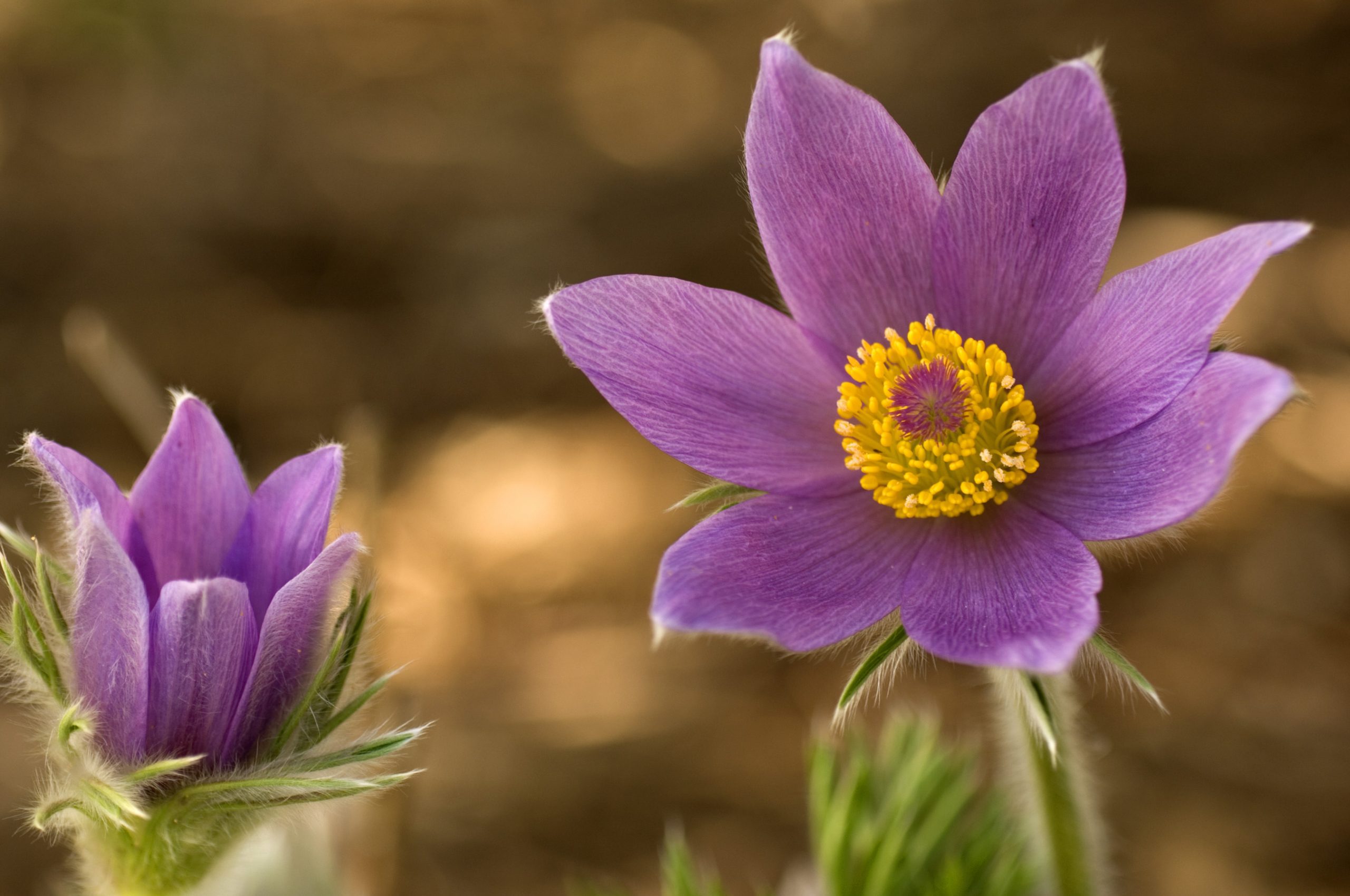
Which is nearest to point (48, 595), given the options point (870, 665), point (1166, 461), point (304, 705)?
point (304, 705)

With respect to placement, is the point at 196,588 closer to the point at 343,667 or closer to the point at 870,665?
the point at 343,667

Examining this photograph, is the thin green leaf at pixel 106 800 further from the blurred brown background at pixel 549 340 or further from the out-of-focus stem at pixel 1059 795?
the blurred brown background at pixel 549 340

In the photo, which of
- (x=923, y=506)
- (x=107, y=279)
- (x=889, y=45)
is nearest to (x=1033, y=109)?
(x=923, y=506)

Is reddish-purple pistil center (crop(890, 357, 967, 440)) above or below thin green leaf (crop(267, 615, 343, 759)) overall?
below

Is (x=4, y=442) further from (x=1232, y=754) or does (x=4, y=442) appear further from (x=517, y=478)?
(x=1232, y=754)

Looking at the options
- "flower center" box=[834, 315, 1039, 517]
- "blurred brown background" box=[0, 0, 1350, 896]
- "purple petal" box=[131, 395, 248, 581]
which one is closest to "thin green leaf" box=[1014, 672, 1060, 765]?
"flower center" box=[834, 315, 1039, 517]

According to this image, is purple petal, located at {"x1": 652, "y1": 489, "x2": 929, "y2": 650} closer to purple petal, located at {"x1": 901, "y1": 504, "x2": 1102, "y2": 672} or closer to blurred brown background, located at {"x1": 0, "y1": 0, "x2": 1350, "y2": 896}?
purple petal, located at {"x1": 901, "y1": 504, "x2": 1102, "y2": 672}
